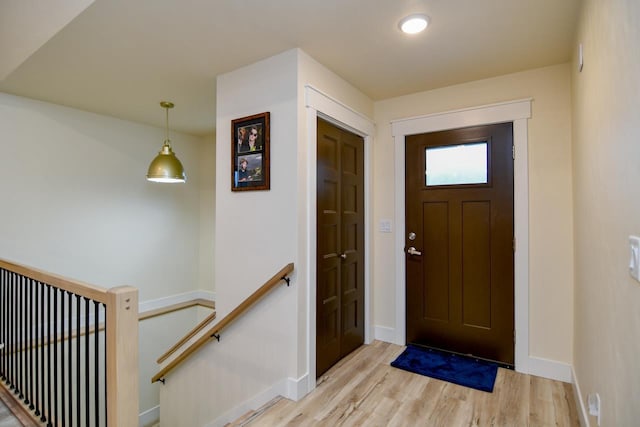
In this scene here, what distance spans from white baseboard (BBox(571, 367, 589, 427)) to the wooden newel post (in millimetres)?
2261

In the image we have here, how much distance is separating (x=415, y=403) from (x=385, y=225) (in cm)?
153

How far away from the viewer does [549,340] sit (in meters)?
2.45

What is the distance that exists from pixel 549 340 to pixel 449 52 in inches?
88.2

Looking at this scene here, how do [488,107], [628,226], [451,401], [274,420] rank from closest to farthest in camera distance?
1. [628,226]
2. [274,420]
3. [451,401]
4. [488,107]

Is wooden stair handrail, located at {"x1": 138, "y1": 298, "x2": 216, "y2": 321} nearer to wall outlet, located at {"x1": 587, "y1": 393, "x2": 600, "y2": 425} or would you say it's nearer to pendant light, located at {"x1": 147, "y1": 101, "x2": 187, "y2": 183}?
pendant light, located at {"x1": 147, "y1": 101, "x2": 187, "y2": 183}

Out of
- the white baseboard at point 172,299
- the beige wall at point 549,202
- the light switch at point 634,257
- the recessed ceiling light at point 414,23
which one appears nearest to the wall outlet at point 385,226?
the beige wall at point 549,202

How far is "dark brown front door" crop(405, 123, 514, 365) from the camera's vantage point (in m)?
2.63

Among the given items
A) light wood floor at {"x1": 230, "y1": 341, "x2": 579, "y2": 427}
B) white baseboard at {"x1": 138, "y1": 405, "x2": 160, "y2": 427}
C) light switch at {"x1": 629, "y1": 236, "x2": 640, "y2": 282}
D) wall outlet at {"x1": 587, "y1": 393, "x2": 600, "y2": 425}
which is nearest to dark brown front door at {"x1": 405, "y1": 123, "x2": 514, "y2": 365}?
light wood floor at {"x1": 230, "y1": 341, "x2": 579, "y2": 427}

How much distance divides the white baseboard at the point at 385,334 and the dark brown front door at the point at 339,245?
20 cm

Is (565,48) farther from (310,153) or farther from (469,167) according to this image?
(310,153)

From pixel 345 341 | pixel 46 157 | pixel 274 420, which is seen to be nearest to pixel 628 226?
pixel 274 420

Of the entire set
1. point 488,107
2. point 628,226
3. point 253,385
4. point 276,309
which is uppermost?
point 488,107

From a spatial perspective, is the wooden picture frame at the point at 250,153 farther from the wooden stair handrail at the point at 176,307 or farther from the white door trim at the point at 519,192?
the wooden stair handrail at the point at 176,307

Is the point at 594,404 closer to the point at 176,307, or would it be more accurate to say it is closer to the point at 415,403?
the point at 415,403
